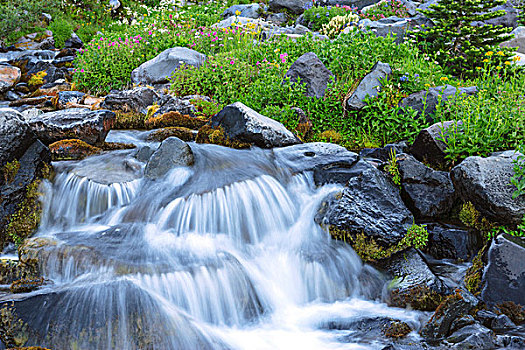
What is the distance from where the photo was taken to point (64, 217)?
5.30 meters

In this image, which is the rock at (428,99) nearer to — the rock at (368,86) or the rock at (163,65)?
the rock at (368,86)

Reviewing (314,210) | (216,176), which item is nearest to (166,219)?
(216,176)

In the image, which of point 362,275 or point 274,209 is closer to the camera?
point 362,275

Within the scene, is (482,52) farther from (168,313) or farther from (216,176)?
(168,313)

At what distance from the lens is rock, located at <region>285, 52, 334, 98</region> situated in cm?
816

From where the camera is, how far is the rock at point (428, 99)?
7.05 metres

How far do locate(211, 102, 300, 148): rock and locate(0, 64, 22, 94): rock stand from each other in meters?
7.99

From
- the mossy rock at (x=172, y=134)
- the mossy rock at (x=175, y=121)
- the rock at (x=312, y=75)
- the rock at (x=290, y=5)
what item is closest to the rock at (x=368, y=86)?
the rock at (x=312, y=75)

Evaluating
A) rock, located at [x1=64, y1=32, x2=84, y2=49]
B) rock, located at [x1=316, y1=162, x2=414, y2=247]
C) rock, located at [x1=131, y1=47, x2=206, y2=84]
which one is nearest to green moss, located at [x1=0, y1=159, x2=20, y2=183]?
rock, located at [x1=316, y1=162, x2=414, y2=247]

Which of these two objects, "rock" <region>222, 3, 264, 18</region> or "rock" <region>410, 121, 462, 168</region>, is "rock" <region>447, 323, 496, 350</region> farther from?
"rock" <region>222, 3, 264, 18</region>

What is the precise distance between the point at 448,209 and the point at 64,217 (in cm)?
474

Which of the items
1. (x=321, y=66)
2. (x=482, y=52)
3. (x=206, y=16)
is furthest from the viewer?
(x=206, y=16)

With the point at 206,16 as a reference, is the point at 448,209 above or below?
below

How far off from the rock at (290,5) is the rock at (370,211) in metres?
15.1
